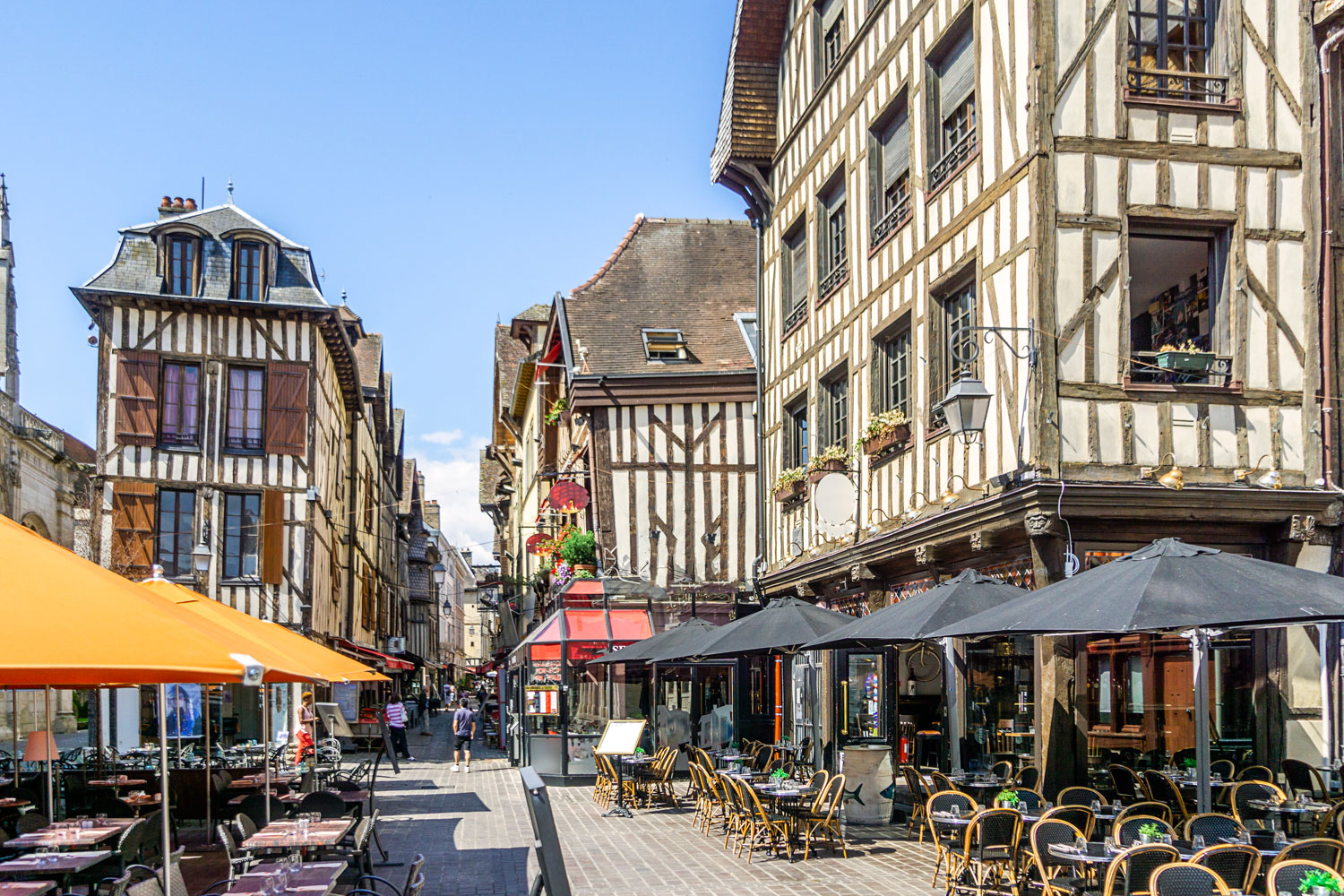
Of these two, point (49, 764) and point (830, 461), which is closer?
point (49, 764)

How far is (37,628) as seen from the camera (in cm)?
372

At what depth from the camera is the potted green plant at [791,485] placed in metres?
16.9

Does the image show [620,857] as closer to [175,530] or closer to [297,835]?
[297,835]

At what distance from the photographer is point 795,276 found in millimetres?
18172

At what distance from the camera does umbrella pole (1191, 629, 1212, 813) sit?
7203 mm

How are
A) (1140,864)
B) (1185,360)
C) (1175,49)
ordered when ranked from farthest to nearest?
1. (1175,49)
2. (1185,360)
3. (1140,864)

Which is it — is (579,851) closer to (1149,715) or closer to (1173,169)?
(1149,715)

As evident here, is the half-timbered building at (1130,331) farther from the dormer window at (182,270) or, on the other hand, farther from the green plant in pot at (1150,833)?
the dormer window at (182,270)

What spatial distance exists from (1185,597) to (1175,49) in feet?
20.0

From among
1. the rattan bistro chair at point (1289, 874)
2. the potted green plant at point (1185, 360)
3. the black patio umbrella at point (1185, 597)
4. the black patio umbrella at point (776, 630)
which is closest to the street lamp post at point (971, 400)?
the potted green plant at point (1185, 360)

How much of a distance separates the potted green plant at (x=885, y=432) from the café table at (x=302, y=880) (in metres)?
7.89

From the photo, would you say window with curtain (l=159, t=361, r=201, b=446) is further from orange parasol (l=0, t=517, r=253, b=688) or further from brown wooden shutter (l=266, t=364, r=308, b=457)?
orange parasol (l=0, t=517, r=253, b=688)


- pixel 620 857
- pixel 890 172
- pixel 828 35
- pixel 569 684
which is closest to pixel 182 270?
pixel 569 684

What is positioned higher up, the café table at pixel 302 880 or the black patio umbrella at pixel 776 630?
the black patio umbrella at pixel 776 630
